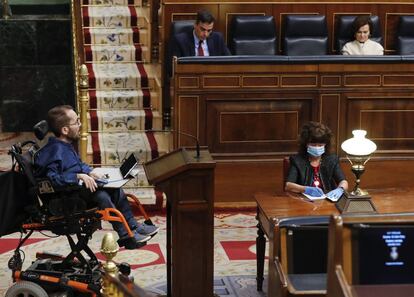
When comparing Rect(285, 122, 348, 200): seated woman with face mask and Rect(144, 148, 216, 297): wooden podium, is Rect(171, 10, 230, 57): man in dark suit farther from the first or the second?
Rect(144, 148, 216, 297): wooden podium

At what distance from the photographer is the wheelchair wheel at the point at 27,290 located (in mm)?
5215

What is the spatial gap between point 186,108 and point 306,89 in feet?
3.34

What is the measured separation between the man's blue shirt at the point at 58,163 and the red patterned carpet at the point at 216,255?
92 cm

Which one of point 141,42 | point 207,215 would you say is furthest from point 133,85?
point 207,215

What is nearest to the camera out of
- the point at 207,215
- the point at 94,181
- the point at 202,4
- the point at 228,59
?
the point at 207,215

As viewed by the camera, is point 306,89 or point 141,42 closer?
point 306,89

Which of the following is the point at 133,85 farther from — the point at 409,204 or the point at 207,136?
the point at 409,204

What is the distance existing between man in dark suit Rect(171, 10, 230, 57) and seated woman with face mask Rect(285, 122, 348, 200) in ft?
8.18

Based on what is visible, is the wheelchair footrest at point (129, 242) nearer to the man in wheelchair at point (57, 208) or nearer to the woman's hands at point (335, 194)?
the man in wheelchair at point (57, 208)


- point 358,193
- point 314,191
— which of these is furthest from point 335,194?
point 358,193

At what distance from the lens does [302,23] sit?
29.2ft

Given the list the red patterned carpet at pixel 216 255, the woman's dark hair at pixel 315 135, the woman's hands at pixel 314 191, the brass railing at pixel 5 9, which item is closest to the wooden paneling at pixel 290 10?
the red patterned carpet at pixel 216 255

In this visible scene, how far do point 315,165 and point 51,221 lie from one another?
5.74 feet

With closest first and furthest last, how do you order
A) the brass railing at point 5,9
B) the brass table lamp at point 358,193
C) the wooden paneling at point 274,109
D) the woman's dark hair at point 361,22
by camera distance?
the brass table lamp at point 358,193 → the wooden paneling at point 274,109 → the woman's dark hair at point 361,22 → the brass railing at point 5,9
